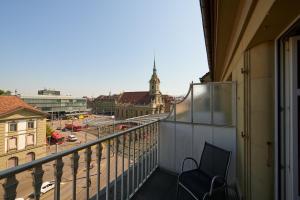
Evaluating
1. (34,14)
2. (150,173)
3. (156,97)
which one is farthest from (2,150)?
(156,97)

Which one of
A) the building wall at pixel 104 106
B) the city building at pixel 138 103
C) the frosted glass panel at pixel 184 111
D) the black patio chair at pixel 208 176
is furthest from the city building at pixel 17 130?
the building wall at pixel 104 106

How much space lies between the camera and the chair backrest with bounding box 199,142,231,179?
2.30 meters

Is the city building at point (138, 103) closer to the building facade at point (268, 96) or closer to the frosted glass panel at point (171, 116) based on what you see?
the frosted glass panel at point (171, 116)

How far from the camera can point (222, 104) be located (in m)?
2.98

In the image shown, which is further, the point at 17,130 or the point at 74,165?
the point at 17,130

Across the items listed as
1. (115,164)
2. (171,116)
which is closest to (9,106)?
(171,116)

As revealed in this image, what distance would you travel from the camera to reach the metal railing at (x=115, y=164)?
40.5 inches

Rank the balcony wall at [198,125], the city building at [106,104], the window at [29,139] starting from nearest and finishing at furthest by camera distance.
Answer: the balcony wall at [198,125]
the window at [29,139]
the city building at [106,104]

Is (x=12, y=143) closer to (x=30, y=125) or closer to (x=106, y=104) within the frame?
(x=30, y=125)

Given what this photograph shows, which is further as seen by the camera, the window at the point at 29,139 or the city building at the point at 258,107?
the window at the point at 29,139

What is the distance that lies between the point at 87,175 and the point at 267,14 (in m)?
1.77

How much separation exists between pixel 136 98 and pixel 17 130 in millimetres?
41622

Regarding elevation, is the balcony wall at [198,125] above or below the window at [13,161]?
above

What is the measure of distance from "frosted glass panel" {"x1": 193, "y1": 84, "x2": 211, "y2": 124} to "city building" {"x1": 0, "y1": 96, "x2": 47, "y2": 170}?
15.7 meters
